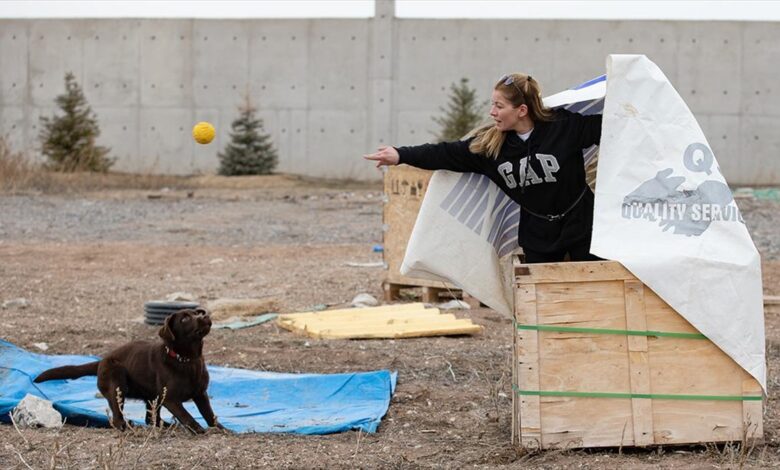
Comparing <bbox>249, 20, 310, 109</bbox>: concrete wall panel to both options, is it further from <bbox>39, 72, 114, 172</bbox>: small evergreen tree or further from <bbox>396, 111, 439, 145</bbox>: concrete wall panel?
<bbox>39, 72, 114, 172</bbox>: small evergreen tree

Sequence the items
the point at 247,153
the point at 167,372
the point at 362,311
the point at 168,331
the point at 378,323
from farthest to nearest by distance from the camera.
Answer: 1. the point at 247,153
2. the point at 362,311
3. the point at 378,323
4. the point at 167,372
5. the point at 168,331

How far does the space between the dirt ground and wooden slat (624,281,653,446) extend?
0.17 m

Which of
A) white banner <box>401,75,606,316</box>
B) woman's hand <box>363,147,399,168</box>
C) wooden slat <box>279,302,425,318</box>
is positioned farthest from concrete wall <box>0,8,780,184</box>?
woman's hand <box>363,147,399,168</box>

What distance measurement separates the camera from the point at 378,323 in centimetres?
973

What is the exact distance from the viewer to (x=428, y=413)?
684 cm

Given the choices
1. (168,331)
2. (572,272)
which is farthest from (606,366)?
(168,331)

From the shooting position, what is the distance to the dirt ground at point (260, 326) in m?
5.56

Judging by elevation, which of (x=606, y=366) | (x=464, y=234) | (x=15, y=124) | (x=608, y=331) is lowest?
(x=606, y=366)

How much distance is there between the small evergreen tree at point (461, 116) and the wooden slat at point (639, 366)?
23.8 meters

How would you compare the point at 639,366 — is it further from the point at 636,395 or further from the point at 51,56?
the point at 51,56

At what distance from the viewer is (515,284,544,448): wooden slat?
216 inches

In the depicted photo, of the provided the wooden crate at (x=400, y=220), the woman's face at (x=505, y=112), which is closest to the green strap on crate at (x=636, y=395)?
the woman's face at (x=505, y=112)

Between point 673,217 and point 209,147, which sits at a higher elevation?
point 209,147

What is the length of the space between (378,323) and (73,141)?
21528 mm
